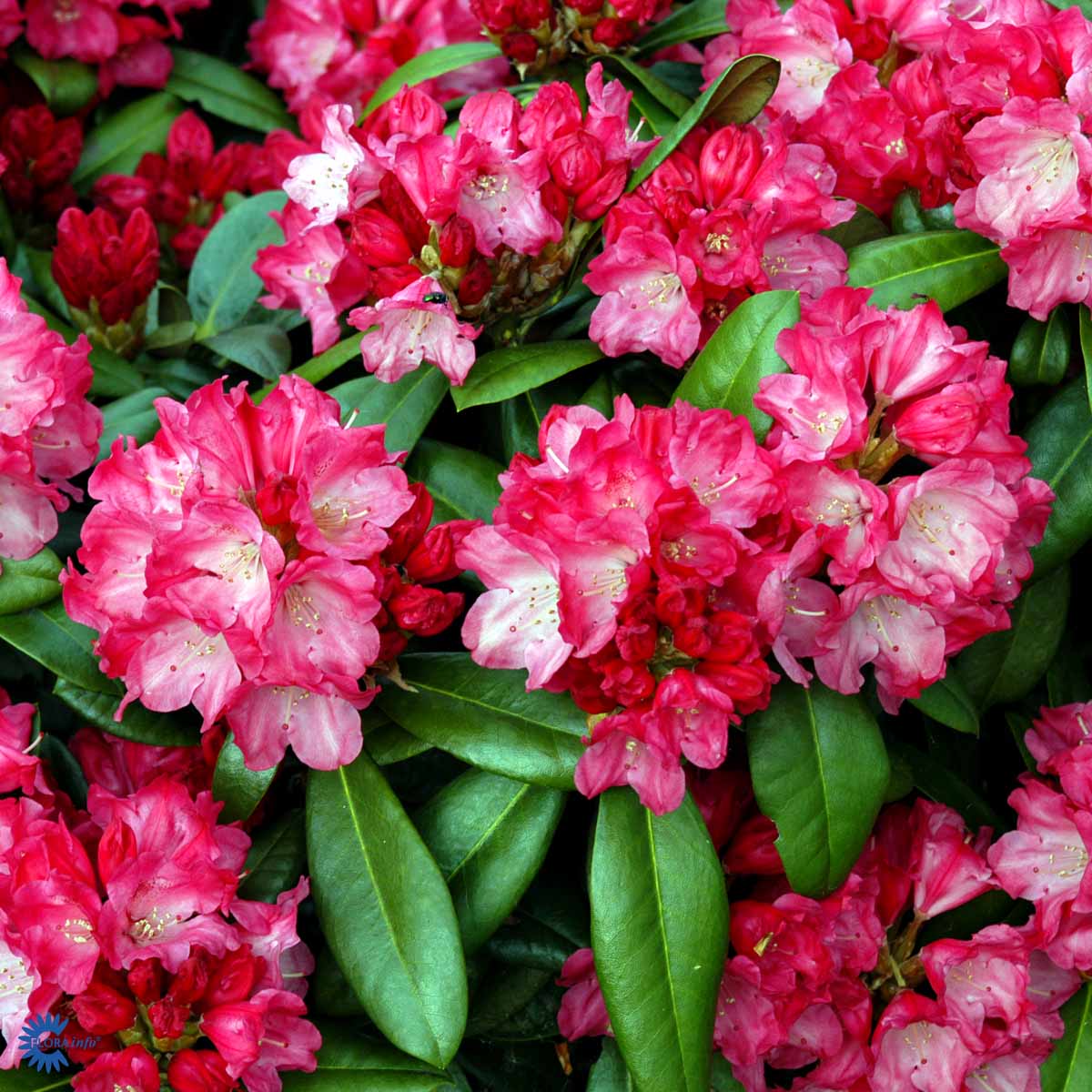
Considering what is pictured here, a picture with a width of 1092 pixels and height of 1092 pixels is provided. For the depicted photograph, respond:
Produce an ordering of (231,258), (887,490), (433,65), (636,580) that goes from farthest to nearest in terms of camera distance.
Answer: (231,258)
(433,65)
(887,490)
(636,580)

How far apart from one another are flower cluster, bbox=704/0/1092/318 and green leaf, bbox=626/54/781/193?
5 centimetres

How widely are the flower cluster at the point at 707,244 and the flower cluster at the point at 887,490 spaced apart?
13 cm

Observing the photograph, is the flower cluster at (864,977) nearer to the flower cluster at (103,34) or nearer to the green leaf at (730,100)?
the green leaf at (730,100)

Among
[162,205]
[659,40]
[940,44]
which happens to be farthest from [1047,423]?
[162,205]

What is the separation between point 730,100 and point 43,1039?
116cm

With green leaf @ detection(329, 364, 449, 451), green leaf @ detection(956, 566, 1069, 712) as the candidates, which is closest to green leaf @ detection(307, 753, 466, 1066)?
green leaf @ detection(329, 364, 449, 451)

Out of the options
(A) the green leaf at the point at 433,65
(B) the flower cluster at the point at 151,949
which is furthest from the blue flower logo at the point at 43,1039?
(A) the green leaf at the point at 433,65

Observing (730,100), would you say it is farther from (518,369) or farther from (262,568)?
(262,568)

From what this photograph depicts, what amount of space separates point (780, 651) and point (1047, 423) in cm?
50

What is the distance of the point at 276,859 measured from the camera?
140 centimetres

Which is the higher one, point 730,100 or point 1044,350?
point 730,100

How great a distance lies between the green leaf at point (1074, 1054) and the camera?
146 cm

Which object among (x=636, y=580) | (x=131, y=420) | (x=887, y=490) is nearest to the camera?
(x=636, y=580)

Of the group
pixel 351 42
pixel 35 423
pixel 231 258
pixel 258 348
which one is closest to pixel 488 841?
pixel 35 423
